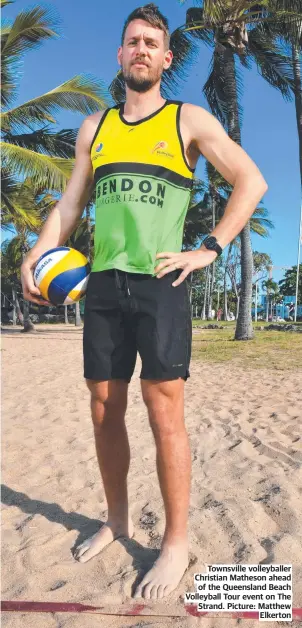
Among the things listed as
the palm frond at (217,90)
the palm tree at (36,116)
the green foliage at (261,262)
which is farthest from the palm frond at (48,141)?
the green foliage at (261,262)

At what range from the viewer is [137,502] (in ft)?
10.5

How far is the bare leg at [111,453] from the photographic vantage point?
2.34 m

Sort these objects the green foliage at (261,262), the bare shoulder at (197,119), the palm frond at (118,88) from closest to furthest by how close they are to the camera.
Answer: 1. the bare shoulder at (197,119)
2. the palm frond at (118,88)
3. the green foliage at (261,262)

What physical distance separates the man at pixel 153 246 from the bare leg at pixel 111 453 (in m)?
0.01

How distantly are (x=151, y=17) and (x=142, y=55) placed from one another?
17 centimetres

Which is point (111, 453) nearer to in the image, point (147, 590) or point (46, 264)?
point (147, 590)

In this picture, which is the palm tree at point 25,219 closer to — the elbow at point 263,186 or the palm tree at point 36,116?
the palm tree at point 36,116

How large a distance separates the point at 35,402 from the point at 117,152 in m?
5.14

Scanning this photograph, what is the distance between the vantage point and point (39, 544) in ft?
8.72

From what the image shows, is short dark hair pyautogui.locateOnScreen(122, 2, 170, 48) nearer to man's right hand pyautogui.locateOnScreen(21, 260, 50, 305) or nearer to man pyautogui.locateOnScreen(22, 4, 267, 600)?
man pyautogui.locateOnScreen(22, 4, 267, 600)

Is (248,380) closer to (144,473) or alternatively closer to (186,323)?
(144,473)

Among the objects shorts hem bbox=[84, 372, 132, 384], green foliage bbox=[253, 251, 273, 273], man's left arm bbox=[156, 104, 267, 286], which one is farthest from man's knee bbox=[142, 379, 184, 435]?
green foliage bbox=[253, 251, 273, 273]

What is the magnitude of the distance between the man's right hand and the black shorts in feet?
0.81

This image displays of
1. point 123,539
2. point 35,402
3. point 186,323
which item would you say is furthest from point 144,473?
point 35,402
